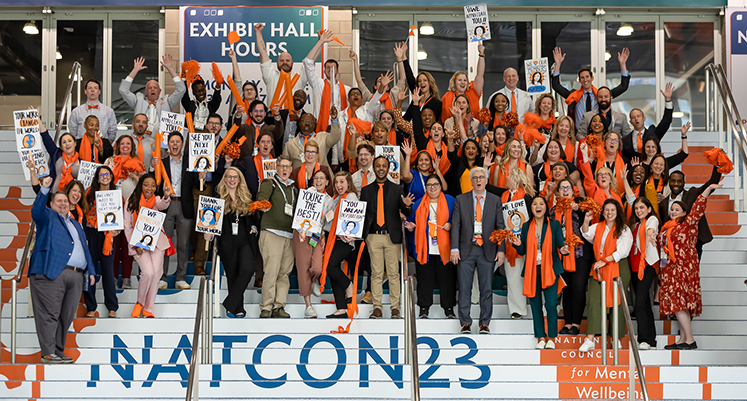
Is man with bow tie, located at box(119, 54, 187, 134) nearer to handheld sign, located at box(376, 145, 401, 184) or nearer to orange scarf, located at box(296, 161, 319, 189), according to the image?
→ orange scarf, located at box(296, 161, 319, 189)

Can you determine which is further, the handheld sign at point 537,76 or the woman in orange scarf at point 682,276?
the handheld sign at point 537,76

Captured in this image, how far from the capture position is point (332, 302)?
364 inches

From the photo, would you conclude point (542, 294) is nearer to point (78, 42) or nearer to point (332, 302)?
point (332, 302)

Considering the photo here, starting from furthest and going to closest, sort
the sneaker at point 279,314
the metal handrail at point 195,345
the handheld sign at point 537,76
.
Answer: the handheld sign at point 537,76
the sneaker at point 279,314
the metal handrail at point 195,345

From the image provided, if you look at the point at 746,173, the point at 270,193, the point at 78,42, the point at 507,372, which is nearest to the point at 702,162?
the point at 746,173

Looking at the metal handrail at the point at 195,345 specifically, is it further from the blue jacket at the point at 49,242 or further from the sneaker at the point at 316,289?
the sneaker at the point at 316,289

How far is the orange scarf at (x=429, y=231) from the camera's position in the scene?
8922mm

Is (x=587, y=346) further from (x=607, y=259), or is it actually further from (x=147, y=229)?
(x=147, y=229)

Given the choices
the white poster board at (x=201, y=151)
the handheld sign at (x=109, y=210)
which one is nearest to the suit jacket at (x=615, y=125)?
the white poster board at (x=201, y=151)

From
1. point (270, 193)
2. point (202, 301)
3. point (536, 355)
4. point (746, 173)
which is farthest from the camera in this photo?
point (746, 173)

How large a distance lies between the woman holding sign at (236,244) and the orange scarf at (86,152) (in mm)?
1758

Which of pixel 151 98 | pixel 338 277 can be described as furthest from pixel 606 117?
pixel 151 98

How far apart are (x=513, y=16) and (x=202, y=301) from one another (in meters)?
8.87

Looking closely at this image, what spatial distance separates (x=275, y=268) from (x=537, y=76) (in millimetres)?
4935
